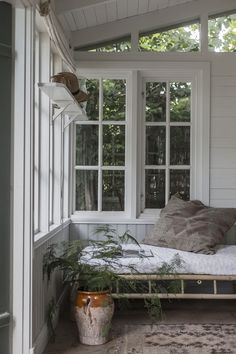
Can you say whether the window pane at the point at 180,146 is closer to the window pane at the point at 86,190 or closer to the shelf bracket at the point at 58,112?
the window pane at the point at 86,190

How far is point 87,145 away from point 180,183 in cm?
111

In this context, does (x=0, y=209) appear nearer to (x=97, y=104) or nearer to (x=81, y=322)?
(x=81, y=322)

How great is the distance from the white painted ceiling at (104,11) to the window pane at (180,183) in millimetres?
1761

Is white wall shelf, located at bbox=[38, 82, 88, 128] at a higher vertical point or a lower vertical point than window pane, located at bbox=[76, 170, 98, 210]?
higher

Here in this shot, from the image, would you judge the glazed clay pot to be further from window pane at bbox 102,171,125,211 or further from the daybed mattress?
window pane at bbox 102,171,125,211

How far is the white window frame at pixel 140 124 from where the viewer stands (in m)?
5.09

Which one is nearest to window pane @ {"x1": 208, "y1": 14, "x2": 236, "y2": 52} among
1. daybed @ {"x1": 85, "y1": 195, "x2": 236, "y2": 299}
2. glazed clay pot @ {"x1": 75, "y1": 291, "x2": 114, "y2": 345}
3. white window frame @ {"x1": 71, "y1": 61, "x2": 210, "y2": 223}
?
white window frame @ {"x1": 71, "y1": 61, "x2": 210, "y2": 223}

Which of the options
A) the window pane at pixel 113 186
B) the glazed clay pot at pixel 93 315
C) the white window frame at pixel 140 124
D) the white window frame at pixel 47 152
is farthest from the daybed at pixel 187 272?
the window pane at pixel 113 186

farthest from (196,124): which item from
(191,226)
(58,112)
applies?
(58,112)

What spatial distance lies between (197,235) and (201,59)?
1937 mm

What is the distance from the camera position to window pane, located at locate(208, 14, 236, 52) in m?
5.16

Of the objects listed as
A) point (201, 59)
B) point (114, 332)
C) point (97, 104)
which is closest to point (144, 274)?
point (114, 332)

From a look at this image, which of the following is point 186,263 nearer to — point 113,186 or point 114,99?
point 113,186

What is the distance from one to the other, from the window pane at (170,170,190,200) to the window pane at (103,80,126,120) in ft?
2.81
